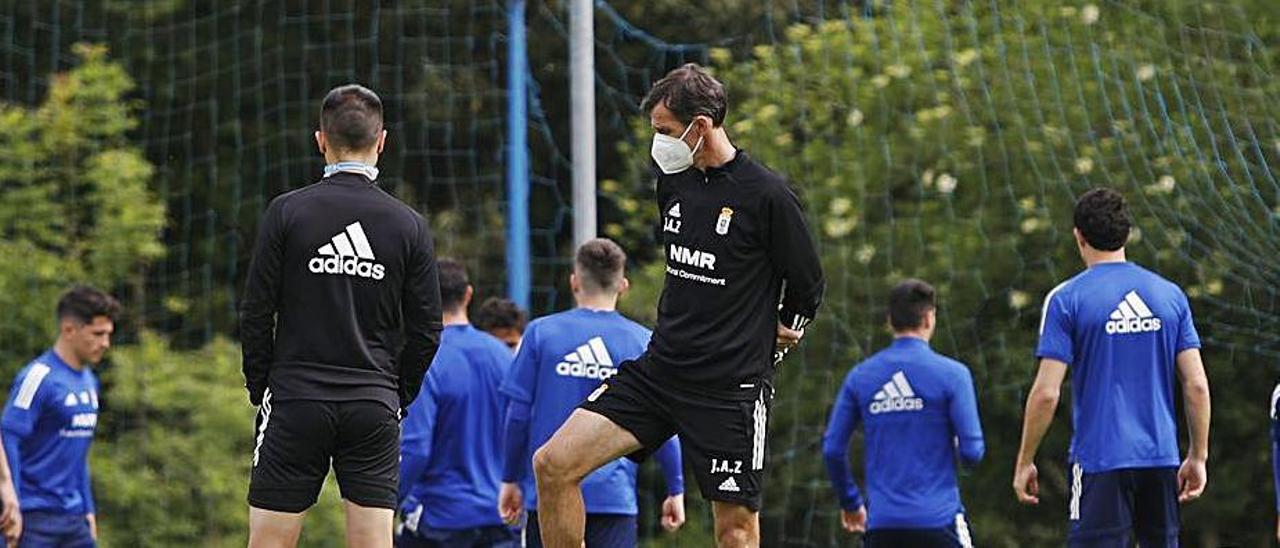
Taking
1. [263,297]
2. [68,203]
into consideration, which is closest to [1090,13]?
[263,297]

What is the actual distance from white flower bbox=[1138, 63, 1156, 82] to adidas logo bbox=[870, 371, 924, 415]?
2929mm

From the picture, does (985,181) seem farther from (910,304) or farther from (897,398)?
(897,398)

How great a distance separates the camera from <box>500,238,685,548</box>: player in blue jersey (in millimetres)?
8742

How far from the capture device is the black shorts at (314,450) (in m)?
6.80

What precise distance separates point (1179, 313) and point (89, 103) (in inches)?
379

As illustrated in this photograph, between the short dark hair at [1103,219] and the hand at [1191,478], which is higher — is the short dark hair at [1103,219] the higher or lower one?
the higher one

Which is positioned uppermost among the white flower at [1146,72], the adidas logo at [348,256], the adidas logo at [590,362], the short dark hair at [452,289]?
the white flower at [1146,72]

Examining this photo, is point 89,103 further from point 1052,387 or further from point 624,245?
point 1052,387

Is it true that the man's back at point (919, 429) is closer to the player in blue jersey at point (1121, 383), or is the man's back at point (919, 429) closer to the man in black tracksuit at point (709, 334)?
the player in blue jersey at point (1121, 383)

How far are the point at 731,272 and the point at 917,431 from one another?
284cm

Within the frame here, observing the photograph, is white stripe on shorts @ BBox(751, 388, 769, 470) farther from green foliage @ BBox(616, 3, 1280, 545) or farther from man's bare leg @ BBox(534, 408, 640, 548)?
green foliage @ BBox(616, 3, 1280, 545)

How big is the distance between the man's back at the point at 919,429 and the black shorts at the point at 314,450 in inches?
135

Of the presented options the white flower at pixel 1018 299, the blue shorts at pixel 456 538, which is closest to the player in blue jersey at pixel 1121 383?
the blue shorts at pixel 456 538

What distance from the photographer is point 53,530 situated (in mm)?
10766
